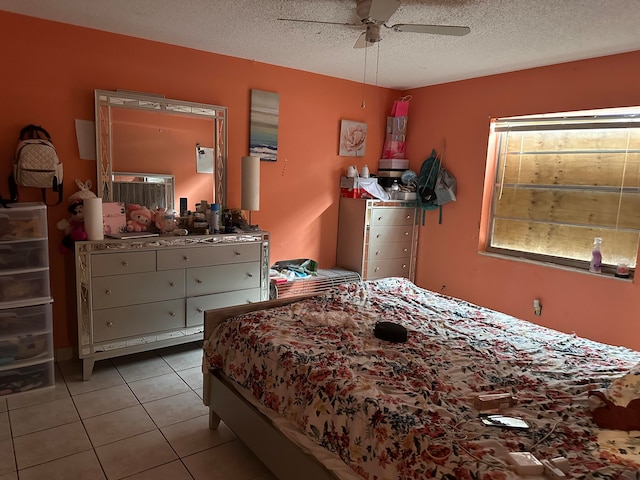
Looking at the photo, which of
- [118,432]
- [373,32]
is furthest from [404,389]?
[373,32]

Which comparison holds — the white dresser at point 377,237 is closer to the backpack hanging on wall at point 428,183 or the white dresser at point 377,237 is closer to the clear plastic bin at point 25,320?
the backpack hanging on wall at point 428,183

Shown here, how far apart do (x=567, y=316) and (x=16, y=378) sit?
402 cm

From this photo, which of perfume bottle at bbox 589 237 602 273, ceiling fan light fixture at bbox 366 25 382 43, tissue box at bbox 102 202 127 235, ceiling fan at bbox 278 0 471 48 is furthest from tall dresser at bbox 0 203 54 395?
perfume bottle at bbox 589 237 602 273

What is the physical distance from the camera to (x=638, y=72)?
3.04 metres

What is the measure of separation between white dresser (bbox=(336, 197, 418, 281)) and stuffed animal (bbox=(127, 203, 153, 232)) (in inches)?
77.1

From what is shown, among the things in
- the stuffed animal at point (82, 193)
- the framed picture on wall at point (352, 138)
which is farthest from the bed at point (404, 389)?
the framed picture on wall at point (352, 138)

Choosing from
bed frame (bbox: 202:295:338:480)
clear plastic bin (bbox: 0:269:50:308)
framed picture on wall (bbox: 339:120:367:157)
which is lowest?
bed frame (bbox: 202:295:338:480)

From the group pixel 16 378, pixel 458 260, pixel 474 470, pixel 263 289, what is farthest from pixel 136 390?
pixel 458 260

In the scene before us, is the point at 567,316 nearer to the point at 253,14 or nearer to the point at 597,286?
the point at 597,286

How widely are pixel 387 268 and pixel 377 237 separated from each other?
373 mm

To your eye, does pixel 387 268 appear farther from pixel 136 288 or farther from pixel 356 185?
pixel 136 288

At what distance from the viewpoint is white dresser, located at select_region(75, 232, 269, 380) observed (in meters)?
2.94

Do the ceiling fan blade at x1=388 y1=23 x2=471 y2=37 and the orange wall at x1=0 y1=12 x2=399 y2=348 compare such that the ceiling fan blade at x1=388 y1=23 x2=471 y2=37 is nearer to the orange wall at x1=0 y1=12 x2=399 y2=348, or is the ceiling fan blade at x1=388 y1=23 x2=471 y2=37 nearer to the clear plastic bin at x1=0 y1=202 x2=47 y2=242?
the orange wall at x1=0 y1=12 x2=399 y2=348

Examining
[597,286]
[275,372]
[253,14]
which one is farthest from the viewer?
[597,286]
